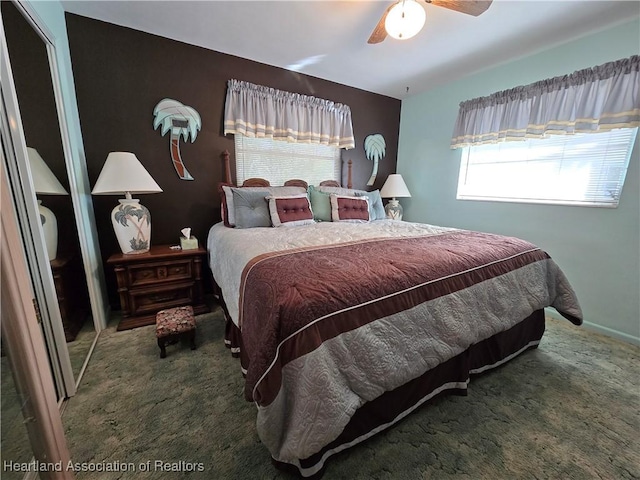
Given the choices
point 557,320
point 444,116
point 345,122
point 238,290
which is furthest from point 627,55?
point 238,290

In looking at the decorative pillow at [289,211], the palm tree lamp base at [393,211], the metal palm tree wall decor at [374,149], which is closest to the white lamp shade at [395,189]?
the palm tree lamp base at [393,211]

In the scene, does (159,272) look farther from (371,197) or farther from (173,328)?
(371,197)

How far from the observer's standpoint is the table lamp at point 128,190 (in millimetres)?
2012

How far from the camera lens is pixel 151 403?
1422 mm

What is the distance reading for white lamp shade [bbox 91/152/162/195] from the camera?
2000 mm

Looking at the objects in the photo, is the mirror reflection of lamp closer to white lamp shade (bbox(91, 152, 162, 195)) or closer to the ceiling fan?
white lamp shade (bbox(91, 152, 162, 195))

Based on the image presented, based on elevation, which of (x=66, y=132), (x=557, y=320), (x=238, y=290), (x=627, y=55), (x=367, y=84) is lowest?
(x=557, y=320)

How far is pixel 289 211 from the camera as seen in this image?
2.51 metres

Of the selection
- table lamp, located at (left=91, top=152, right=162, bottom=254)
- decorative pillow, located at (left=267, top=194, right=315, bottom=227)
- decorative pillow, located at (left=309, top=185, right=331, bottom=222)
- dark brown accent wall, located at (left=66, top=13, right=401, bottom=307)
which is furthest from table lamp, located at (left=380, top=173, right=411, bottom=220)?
table lamp, located at (left=91, top=152, right=162, bottom=254)

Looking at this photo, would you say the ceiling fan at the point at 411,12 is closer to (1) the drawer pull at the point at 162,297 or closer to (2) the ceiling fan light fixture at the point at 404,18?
(2) the ceiling fan light fixture at the point at 404,18

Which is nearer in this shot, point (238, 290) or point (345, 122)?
point (238, 290)

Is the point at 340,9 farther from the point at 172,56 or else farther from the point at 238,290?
the point at 238,290

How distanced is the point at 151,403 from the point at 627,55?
157 inches

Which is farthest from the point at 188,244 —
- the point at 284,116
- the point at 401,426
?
the point at 401,426
